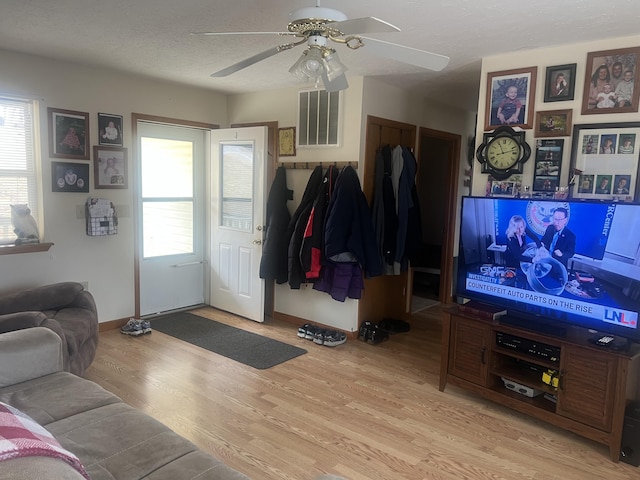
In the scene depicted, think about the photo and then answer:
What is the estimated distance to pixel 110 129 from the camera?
409cm

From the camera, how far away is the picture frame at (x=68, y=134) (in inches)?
147

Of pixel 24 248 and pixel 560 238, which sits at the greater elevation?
pixel 560 238

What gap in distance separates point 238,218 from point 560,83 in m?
3.05

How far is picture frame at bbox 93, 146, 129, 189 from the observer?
13.2ft

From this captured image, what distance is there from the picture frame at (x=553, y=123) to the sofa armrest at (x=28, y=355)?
3076 mm

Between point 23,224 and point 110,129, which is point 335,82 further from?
point 23,224

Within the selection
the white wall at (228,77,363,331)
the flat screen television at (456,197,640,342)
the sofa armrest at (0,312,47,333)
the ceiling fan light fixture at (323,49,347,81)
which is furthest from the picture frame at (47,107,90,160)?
the flat screen television at (456,197,640,342)

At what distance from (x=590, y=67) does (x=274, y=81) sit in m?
2.51

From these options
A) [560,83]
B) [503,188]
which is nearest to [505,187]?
[503,188]

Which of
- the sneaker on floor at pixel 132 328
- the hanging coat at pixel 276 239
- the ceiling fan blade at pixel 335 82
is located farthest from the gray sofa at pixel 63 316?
the ceiling fan blade at pixel 335 82

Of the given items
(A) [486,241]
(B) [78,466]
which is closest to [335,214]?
(A) [486,241]

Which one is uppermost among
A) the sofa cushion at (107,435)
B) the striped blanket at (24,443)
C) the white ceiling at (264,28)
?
the white ceiling at (264,28)

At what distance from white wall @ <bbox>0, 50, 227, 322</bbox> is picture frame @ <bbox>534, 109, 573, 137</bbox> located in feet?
10.8

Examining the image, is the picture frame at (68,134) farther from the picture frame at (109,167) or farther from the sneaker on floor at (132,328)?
the sneaker on floor at (132,328)
